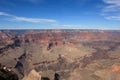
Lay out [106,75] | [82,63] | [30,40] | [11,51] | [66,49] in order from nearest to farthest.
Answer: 1. [106,75]
2. [82,63]
3. [11,51]
4. [66,49]
5. [30,40]

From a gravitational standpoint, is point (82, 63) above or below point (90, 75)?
below

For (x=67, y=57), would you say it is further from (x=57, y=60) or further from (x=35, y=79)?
(x=35, y=79)

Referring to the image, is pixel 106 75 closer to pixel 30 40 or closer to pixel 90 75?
pixel 90 75

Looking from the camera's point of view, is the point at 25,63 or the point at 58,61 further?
the point at 58,61

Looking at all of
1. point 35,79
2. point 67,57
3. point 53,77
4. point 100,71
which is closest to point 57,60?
point 67,57

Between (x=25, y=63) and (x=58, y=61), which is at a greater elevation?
(x=58, y=61)

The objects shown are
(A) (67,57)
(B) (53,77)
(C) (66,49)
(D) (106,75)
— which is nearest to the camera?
(D) (106,75)

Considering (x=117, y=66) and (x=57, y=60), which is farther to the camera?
(x=57, y=60)

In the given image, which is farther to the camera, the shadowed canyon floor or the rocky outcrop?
the rocky outcrop

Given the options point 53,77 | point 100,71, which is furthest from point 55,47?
point 100,71

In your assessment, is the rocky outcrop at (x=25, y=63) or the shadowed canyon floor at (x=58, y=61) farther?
the rocky outcrop at (x=25, y=63)
